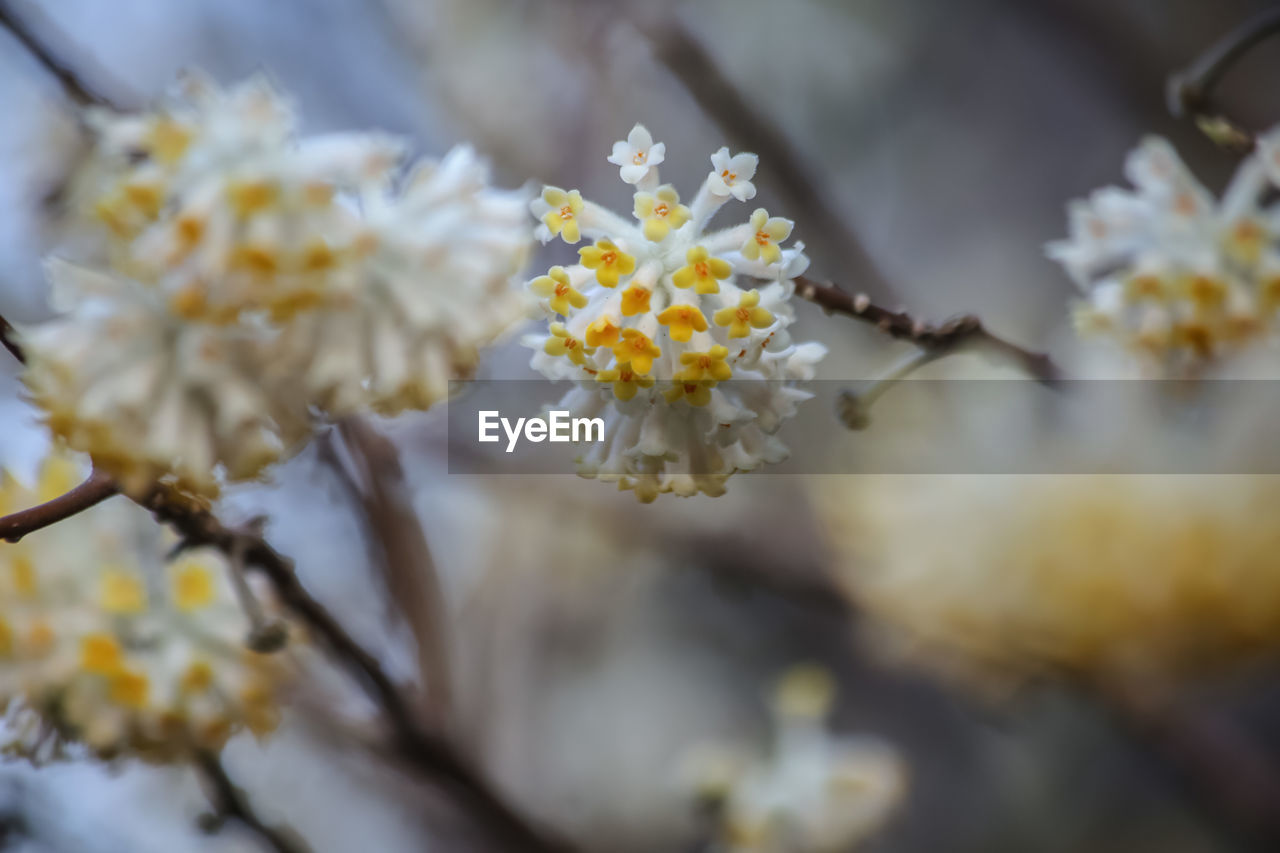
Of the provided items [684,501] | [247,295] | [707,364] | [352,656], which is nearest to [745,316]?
[707,364]

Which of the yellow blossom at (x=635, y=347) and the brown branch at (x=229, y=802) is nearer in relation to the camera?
the yellow blossom at (x=635, y=347)

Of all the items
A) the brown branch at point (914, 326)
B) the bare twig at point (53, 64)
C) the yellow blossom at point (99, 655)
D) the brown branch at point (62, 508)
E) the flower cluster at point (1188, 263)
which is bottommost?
the yellow blossom at point (99, 655)

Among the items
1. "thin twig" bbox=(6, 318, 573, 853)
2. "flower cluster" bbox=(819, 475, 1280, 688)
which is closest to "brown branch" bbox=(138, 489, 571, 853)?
"thin twig" bbox=(6, 318, 573, 853)

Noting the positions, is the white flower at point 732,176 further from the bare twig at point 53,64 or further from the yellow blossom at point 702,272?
the bare twig at point 53,64

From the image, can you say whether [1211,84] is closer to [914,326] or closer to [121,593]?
[914,326]

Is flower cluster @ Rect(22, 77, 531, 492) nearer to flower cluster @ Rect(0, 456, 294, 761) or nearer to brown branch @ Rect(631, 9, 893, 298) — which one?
flower cluster @ Rect(0, 456, 294, 761)

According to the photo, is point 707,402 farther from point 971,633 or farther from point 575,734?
point 575,734

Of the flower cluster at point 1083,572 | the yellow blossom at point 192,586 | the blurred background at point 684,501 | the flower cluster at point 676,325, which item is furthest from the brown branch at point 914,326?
the yellow blossom at point 192,586

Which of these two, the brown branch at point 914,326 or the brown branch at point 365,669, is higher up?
the brown branch at point 914,326
